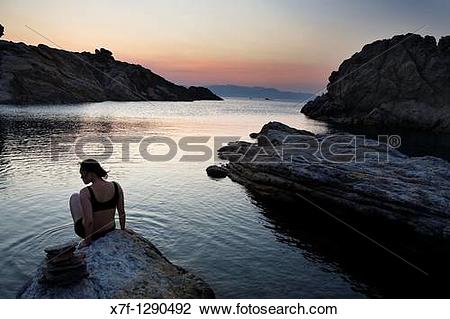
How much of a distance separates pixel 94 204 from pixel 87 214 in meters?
0.45

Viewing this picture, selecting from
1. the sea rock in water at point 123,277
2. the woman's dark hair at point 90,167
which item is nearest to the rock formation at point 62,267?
the sea rock in water at point 123,277

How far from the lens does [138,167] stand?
134 feet

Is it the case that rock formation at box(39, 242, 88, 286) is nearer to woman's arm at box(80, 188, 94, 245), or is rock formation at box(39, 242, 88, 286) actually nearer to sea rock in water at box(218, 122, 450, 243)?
woman's arm at box(80, 188, 94, 245)

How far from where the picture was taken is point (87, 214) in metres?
12.4

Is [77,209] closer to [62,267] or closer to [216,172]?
[62,267]

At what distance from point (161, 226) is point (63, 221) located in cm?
580

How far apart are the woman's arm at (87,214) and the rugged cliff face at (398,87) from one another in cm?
11820

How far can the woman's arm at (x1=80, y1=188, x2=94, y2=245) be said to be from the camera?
1236cm

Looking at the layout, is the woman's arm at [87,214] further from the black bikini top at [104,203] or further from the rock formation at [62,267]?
the rock formation at [62,267]

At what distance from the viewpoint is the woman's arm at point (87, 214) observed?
12.4 m

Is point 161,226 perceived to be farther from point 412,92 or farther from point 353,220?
point 412,92

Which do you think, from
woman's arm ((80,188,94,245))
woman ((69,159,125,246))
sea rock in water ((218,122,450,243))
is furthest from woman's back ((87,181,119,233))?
sea rock in water ((218,122,450,243))

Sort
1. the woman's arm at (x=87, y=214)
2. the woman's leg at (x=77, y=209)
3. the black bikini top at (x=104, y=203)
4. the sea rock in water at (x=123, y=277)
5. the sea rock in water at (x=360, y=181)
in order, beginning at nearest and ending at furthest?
the sea rock in water at (x=123, y=277), the woman's leg at (x=77, y=209), the woman's arm at (x=87, y=214), the black bikini top at (x=104, y=203), the sea rock in water at (x=360, y=181)
